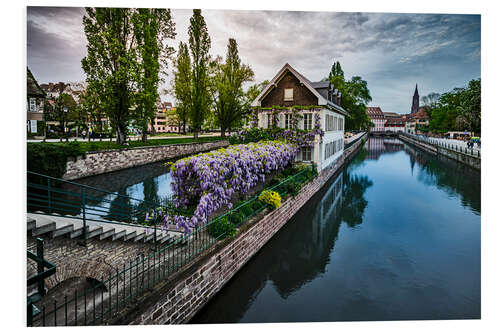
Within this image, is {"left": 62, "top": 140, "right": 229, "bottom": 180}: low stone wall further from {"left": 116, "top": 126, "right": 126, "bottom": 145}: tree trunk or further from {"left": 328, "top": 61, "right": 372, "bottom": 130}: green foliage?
{"left": 328, "top": 61, "right": 372, "bottom": 130}: green foliage

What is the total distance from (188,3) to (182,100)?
26.2 m

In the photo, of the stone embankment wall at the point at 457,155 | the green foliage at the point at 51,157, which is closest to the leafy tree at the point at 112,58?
the green foliage at the point at 51,157

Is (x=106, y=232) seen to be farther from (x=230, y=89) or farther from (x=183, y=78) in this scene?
(x=230, y=89)

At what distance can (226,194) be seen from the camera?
782cm

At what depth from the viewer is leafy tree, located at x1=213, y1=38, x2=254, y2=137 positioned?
31.5 m

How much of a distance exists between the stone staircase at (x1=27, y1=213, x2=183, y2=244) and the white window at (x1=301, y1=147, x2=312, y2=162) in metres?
11.5

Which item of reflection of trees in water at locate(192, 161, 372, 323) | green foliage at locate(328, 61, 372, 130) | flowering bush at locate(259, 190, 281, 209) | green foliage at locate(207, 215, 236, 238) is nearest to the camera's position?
reflection of trees in water at locate(192, 161, 372, 323)

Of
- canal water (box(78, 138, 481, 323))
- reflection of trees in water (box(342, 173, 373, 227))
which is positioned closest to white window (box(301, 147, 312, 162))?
canal water (box(78, 138, 481, 323))

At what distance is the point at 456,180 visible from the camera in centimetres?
2006

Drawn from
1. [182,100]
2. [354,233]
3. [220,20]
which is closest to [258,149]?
[354,233]

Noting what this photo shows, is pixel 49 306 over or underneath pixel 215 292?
over

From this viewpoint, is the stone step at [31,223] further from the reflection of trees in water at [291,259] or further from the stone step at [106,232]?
the reflection of trees in water at [291,259]

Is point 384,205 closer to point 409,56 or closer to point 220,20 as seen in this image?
point 409,56

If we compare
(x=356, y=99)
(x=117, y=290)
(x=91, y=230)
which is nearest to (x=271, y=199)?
(x=91, y=230)
